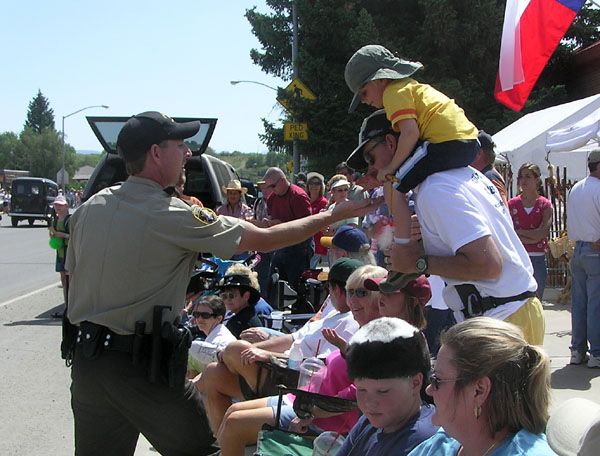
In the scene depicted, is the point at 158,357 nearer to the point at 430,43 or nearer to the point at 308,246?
the point at 308,246

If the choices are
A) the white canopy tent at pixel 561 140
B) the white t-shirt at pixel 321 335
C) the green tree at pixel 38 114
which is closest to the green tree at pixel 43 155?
the green tree at pixel 38 114

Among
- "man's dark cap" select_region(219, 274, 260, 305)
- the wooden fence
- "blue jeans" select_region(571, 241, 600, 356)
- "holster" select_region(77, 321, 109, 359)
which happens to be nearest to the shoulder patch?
"holster" select_region(77, 321, 109, 359)

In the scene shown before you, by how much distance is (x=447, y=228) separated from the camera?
2906 mm

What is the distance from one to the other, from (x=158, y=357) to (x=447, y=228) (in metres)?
1.42

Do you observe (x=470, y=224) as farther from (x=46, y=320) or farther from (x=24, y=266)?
(x=24, y=266)

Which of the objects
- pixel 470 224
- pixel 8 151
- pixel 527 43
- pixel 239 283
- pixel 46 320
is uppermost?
pixel 8 151

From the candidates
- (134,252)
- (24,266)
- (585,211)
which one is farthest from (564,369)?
(24,266)

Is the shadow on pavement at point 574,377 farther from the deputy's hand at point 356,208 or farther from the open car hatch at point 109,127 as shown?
the open car hatch at point 109,127

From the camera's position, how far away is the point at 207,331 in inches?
236

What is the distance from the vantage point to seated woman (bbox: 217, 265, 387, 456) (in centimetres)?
390

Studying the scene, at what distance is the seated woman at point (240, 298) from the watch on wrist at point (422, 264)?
11.8 ft

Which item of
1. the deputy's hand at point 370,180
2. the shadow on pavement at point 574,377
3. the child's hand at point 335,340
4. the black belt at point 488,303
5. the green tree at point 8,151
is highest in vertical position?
the green tree at point 8,151

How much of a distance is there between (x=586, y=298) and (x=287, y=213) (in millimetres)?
4079

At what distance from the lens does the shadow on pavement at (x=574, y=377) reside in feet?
21.4
